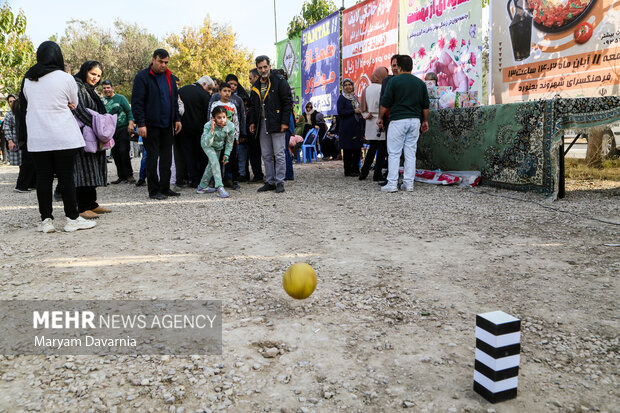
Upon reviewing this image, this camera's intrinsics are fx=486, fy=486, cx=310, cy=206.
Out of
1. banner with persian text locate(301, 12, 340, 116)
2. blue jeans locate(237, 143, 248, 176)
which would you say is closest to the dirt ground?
blue jeans locate(237, 143, 248, 176)

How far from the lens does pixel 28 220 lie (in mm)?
Answer: 5980

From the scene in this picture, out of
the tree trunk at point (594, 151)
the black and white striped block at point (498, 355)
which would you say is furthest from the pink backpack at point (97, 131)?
the tree trunk at point (594, 151)

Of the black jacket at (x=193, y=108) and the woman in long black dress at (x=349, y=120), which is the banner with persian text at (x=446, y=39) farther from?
the black jacket at (x=193, y=108)

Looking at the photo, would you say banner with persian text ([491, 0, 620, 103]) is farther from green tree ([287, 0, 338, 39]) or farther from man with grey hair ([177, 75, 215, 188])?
green tree ([287, 0, 338, 39])

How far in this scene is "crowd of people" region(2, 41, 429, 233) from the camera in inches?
191

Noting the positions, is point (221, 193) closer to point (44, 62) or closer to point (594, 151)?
point (44, 62)

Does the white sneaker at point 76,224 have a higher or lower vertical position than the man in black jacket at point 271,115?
lower

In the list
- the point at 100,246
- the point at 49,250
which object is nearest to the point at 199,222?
the point at 100,246

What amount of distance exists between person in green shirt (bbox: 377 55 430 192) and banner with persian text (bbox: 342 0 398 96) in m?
3.25

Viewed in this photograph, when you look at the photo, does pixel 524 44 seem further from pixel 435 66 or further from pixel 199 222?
pixel 199 222

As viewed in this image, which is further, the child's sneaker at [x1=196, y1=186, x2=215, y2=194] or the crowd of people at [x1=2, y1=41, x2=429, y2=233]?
the child's sneaker at [x1=196, y1=186, x2=215, y2=194]

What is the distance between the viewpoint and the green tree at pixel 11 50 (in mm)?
18125

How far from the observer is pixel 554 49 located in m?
6.77

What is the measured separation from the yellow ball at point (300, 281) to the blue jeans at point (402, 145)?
15.7 feet
